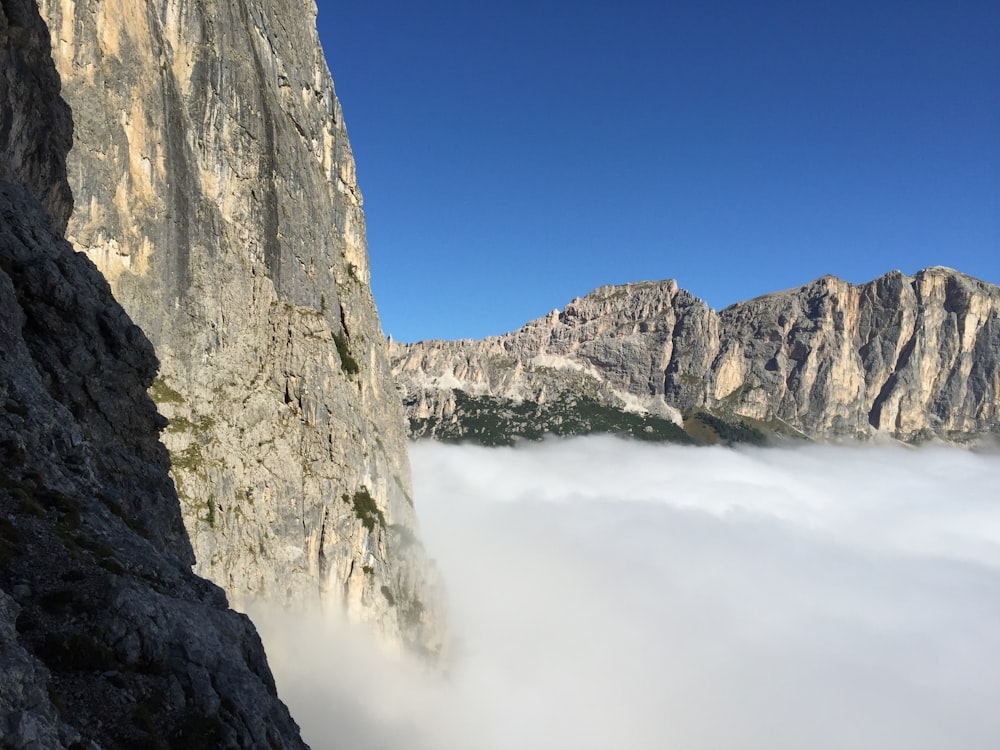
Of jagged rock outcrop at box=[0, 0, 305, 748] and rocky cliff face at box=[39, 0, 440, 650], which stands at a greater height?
rocky cliff face at box=[39, 0, 440, 650]

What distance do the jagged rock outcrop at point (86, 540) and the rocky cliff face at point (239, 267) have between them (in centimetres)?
3152

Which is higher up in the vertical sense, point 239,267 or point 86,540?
point 239,267

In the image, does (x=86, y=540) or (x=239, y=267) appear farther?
(x=239, y=267)

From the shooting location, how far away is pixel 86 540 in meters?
18.8

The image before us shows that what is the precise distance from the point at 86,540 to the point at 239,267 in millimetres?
65479

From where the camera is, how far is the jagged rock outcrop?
14.3 meters

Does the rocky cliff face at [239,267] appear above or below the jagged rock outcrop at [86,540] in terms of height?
above

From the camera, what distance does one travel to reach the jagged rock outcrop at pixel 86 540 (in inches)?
563

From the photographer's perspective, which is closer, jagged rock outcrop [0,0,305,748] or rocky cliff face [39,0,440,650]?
jagged rock outcrop [0,0,305,748]

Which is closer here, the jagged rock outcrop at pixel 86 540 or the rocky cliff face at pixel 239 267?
A: the jagged rock outcrop at pixel 86 540

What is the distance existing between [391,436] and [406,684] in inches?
1789

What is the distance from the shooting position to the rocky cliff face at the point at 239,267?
64.6m

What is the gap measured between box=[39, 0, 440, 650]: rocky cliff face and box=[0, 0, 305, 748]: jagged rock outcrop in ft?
103

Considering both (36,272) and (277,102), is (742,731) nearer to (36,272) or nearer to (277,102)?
(277,102)
